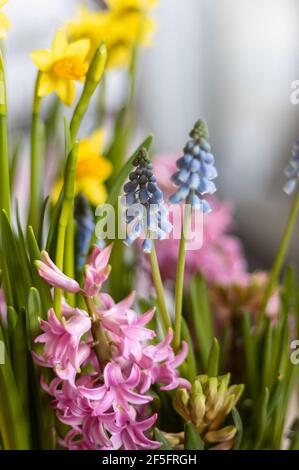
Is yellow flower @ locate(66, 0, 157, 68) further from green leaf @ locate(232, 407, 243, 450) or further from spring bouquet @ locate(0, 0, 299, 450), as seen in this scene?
green leaf @ locate(232, 407, 243, 450)

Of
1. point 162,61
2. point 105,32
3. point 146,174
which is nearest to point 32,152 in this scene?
point 146,174

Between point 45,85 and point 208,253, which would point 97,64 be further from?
point 208,253

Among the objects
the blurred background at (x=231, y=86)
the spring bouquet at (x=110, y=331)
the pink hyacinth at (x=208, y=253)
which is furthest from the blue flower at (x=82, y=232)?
the blurred background at (x=231, y=86)

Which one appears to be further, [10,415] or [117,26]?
[117,26]

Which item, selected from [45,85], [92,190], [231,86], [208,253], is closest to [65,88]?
[45,85]

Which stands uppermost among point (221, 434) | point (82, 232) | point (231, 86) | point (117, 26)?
point (231, 86)

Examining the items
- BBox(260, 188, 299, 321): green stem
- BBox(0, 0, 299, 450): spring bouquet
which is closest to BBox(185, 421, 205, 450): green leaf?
BBox(0, 0, 299, 450): spring bouquet
